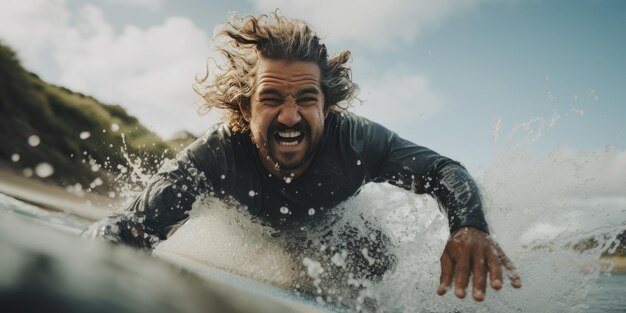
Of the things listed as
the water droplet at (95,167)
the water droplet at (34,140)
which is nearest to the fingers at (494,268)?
the water droplet at (34,140)

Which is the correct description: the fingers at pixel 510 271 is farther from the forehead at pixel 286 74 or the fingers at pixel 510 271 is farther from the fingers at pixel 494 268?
the forehead at pixel 286 74

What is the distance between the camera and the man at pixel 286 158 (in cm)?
283

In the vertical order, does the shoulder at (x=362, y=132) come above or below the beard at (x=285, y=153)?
above

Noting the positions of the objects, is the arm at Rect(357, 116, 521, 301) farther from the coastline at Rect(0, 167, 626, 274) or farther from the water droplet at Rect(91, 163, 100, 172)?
the water droplet at Rect(91, 163, 100, 172)

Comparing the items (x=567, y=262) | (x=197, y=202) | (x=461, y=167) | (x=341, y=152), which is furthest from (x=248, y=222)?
(x=567, y=262)

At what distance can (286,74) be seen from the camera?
3336 millimetres

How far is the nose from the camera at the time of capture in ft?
10.1

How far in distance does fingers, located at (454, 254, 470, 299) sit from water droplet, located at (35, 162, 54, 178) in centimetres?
1820

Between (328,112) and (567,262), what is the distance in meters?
2.06

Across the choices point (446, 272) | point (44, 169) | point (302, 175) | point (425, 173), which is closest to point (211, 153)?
point (302, 175)

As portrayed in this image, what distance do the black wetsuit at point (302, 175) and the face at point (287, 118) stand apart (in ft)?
0.34

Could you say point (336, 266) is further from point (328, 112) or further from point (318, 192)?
point (328, 112)

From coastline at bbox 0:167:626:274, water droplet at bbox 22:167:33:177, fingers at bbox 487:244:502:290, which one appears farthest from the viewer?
water droplet at bbox 22:167:33:177

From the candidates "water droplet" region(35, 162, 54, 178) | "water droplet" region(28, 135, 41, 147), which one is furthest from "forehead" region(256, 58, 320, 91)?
"water droplet" region(28, 135, 41, 147)
